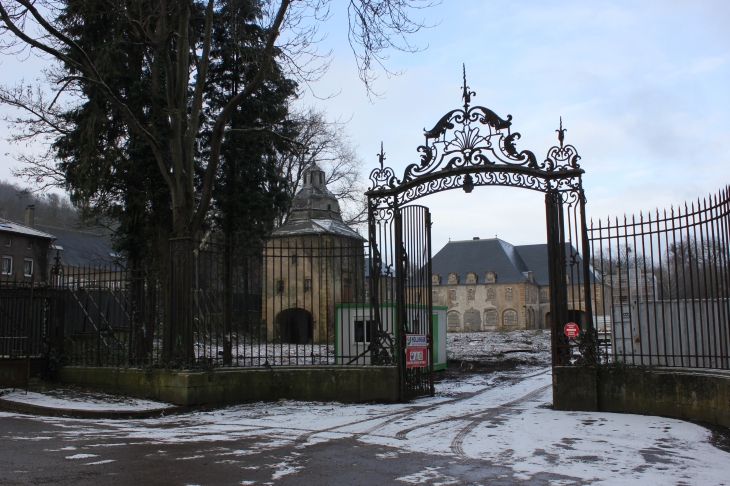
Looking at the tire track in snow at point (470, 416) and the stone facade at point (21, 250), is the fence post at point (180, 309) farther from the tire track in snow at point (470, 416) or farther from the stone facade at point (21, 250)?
the stone facade at point (21, 250)

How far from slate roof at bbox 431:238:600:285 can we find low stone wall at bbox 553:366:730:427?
60.1 metres

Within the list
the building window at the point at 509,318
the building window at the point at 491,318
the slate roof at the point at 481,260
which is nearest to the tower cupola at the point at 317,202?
the slate roof at the point at 481,260

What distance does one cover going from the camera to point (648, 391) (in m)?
9.25

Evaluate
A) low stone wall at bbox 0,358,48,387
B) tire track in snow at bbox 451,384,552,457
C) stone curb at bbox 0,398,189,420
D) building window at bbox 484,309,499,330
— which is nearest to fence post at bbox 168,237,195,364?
stone curb at bbox 0,398,189,420

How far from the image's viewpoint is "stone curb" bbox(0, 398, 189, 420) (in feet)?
30.7

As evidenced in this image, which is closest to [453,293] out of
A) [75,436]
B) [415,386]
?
[415,386]

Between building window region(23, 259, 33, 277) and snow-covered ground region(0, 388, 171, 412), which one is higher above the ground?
building window region(23, 259, 33, 277)

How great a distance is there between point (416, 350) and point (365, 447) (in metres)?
4.49

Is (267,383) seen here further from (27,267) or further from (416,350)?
(27,267)

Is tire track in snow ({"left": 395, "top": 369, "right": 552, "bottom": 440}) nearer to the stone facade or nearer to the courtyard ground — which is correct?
the courtyard ground

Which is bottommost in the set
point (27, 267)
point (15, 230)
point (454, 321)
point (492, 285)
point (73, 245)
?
point (454, 321)

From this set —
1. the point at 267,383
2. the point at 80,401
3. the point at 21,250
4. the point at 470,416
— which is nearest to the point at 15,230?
the point at 21,250

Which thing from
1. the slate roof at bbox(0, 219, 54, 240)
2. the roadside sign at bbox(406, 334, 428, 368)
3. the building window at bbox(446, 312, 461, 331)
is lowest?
the building window at bbox(446, 312, 461, 331)

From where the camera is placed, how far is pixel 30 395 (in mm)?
10547
